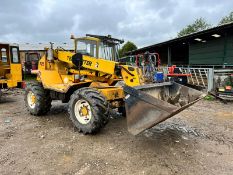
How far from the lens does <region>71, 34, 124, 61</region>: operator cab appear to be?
6137 millimetres

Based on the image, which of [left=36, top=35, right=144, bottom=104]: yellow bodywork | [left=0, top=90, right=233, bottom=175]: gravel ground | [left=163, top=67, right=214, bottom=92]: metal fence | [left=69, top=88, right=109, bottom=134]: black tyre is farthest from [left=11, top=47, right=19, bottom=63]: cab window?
[left=163, top=67, right=214, bottom=92]: metal fence

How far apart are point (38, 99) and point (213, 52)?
41.2 ft

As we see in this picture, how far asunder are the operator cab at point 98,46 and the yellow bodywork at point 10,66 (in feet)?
16.1

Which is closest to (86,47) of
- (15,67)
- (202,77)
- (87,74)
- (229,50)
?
(87,74)

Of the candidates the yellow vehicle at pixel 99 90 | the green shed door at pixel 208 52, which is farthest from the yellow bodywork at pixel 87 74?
the green shed door at pixel 208 52

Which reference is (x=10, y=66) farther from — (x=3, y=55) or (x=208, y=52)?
(x=208, y=52)

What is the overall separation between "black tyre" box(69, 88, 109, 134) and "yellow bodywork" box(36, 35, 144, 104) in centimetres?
33

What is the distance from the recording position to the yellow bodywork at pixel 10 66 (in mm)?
10190

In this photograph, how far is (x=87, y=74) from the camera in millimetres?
6520

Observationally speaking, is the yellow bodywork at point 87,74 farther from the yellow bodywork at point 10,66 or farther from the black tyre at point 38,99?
the yellow bodywork at point 10,66

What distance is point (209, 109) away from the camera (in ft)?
27.8

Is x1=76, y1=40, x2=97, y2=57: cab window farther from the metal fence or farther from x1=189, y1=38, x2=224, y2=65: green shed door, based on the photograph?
x1=189, y1=38, x2=224, y2=65: green shed door

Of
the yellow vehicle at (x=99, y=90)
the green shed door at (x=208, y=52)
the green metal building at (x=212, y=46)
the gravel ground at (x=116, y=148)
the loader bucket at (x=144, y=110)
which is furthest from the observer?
the green shed door at (x=208, y=52)

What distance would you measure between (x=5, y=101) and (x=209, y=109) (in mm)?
8145
